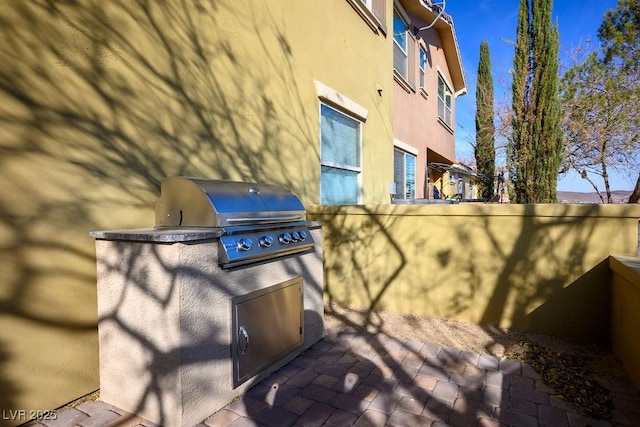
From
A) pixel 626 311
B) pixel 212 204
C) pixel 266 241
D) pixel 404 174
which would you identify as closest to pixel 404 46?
pixel 404 174

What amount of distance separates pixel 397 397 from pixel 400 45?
29.8 feet

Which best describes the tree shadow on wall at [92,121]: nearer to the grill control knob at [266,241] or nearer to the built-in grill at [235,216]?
the built-in grill at [235,216]

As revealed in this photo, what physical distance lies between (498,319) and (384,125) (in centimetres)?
493

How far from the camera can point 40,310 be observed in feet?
6.90

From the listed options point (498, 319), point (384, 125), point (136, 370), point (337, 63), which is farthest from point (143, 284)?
point (384, 125)

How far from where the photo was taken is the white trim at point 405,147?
28.8 feet

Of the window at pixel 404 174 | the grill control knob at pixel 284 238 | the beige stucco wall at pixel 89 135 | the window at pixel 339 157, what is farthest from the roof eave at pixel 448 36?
the grill control knob at pixel 284 238

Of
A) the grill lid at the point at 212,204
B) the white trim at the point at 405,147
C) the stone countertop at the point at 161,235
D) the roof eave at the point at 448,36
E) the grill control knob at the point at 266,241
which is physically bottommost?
the grill control knob at the point at 266,241

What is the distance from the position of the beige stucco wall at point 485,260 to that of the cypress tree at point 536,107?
5.57m

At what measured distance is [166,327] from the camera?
203 cm

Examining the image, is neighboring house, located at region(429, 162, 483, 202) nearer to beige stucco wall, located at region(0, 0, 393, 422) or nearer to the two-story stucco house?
the two-story stucco house

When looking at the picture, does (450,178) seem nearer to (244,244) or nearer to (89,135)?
(244,244)

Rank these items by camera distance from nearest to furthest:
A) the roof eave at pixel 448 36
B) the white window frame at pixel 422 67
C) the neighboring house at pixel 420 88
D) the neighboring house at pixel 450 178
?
the neighboring house at pixel 420 88 → the roof eave at pixel 448 36 → the white window frame at pixel 422 67 → the neighboring house at pixel 450 178

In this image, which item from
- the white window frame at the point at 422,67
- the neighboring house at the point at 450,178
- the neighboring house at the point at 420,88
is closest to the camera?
the neighboring house at the point at 420,88
